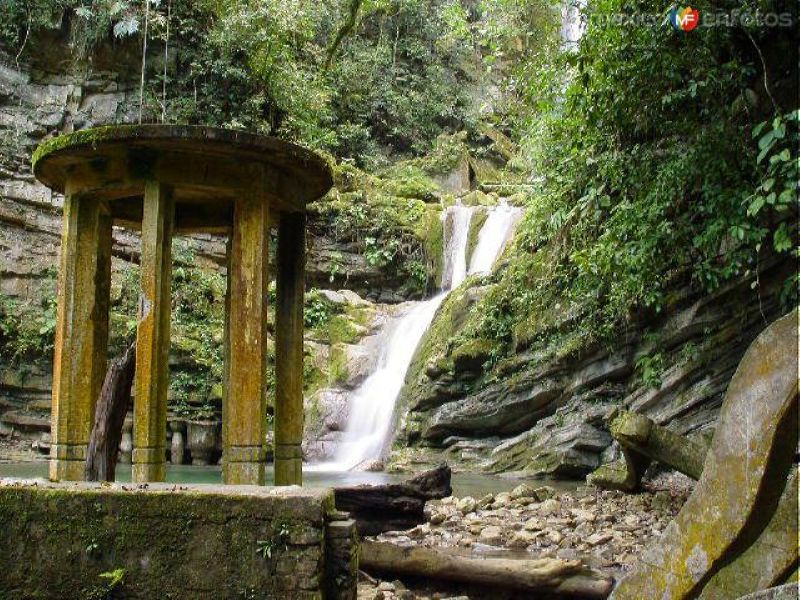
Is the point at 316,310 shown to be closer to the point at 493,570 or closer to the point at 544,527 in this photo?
the point at 544,527

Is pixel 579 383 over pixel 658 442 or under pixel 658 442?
over

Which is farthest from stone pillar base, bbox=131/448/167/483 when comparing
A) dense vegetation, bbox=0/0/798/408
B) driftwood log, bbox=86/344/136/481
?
dense vegetation, bbox=0/0/798/408

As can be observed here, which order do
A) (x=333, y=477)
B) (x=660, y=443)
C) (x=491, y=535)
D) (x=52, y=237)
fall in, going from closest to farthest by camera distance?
(x=491, y=535)
(x=660, y=443)
(x=333, y=477)
(x=52, y=237)

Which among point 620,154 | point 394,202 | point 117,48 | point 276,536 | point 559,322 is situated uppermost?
point 117,48

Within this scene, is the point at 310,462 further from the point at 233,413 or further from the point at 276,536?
the point at 276,536

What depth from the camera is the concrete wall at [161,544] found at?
3822 millimetres

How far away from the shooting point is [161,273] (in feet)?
18.8

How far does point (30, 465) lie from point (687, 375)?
12289mm

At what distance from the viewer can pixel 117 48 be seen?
2025 cm

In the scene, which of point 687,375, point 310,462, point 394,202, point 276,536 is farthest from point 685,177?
point 394,202

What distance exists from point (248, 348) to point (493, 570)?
8.28ft

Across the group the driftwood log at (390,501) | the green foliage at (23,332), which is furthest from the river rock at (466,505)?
the green foliage at (23,332)

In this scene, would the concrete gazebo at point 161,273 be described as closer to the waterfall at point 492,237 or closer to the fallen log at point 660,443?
the fallen log at point 660,443

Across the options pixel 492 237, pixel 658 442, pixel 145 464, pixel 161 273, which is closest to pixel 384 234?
pixel 492 237
